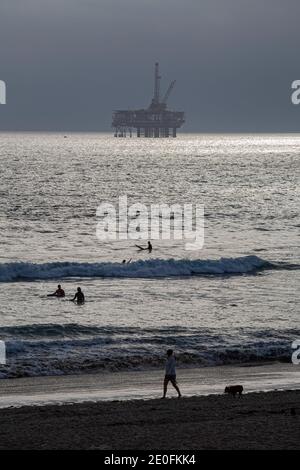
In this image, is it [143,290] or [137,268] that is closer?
[143,290]

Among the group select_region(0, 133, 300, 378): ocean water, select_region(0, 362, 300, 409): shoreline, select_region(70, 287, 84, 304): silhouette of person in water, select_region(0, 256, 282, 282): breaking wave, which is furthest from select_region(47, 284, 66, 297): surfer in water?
select_region(0, 362, 300, 409): shoreline

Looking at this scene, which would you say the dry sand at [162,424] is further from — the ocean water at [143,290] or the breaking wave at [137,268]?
the breaking wave at [137,268]

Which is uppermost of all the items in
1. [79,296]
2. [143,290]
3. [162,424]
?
[162,424]

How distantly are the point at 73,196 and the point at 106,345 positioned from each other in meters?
67.2

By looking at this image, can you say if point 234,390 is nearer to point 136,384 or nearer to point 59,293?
point 136,384

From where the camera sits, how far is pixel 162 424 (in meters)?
17.5

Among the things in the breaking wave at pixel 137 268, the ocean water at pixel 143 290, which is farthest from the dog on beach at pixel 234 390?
the breaking wave at pixel 137 268

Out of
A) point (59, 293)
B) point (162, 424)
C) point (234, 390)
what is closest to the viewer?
point (162, 424)

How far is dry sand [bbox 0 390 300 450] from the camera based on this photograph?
624 inches

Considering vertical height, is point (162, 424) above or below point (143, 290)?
above

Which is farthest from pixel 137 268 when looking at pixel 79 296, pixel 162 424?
pixel 162 424
